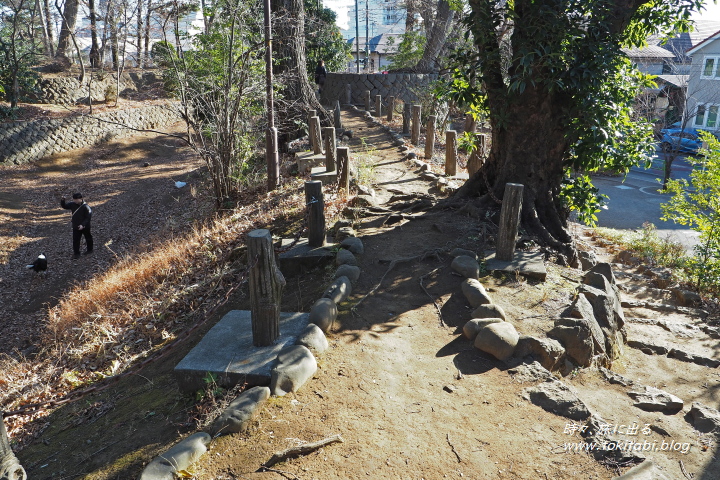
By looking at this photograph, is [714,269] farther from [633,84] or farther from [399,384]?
[399,384]

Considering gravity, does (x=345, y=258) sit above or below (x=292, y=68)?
below

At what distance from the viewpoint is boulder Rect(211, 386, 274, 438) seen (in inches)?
134

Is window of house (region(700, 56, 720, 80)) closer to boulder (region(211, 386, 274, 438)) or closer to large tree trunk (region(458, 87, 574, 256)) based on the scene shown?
large tree trunk (region(458, 87, 574, 256))

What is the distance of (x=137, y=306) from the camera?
7.01 metres

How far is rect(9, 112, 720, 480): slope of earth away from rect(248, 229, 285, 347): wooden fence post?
51cm

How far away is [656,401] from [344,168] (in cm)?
610

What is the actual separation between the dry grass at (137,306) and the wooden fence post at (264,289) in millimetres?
2406

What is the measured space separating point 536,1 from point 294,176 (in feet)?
20.3

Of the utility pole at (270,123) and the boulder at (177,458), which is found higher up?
the utility pole at (270,123)

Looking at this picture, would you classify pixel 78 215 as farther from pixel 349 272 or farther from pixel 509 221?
pixel 509 221

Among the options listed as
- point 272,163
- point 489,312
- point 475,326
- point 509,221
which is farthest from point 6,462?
point 272,163

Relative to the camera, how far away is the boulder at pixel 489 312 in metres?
4.82

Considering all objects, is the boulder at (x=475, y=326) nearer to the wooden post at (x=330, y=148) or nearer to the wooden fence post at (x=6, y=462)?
the wooden fence post at (x=6, y=462)

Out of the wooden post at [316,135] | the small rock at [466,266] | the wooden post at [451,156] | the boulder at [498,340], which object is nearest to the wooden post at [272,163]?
the wooden post at [316,135]
